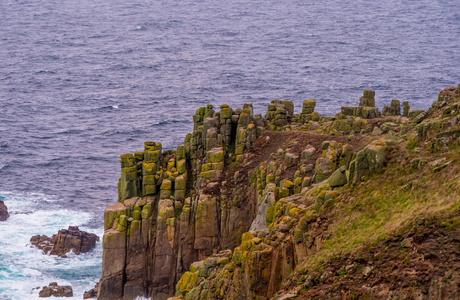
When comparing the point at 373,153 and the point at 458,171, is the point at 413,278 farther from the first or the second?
the point at 373,153

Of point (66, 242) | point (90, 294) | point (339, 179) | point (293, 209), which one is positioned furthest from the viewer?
point (66, 242)

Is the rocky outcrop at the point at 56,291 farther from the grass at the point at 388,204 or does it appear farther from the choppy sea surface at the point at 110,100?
the grass at the point at 388,204

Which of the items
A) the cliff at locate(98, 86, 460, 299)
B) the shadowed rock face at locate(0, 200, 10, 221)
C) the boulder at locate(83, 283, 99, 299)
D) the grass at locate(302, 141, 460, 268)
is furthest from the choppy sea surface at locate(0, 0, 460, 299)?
the grass at locate(302, 141, 460, 268)

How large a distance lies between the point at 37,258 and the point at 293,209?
49.6 m

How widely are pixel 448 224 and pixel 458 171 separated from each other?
17.1 feet

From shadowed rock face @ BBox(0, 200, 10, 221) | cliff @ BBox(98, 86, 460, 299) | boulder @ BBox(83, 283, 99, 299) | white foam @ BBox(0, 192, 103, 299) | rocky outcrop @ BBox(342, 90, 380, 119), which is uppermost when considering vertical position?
rocky outcrop @ BBox(342, 90, 380, 119)

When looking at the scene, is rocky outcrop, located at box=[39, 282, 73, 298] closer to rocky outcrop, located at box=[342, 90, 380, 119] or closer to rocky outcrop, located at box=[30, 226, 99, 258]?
rocky outcrop, located at box=[30, 226, 99, 258]

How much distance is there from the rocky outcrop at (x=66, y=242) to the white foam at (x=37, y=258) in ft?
2.72

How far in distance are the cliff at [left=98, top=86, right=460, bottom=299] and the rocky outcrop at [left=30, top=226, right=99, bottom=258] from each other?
18.1 m

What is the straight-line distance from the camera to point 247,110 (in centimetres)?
7212

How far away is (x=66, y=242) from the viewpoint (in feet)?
Answer: 274

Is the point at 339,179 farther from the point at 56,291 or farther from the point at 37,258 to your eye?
the point at 37,258

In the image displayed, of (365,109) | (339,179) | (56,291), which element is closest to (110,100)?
(56,291)

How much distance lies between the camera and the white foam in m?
74.8
